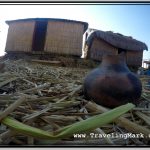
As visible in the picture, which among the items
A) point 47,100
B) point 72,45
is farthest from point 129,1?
point 72,45

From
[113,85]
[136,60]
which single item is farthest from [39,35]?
[113,85]

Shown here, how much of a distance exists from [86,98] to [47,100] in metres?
0.25

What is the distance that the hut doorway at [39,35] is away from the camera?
21.4 ft

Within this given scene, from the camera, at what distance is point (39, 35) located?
7633mm

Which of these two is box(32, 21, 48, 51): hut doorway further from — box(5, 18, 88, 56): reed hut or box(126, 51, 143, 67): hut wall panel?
box(126, 51, 143, 67): hut wall panel

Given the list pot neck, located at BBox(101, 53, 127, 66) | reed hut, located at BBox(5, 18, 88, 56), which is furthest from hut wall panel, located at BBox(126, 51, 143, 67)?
reed hut, located at BBox(5, 18, 88, 56)

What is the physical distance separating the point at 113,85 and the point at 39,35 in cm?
634

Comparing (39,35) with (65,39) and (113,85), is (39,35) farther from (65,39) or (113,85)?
(113,85)

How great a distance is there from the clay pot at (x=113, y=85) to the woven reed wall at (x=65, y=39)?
4.02 metres

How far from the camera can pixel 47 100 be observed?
5.35 feet

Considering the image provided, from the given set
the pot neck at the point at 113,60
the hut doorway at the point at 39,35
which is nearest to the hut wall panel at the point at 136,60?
the pot neck at the point at 113,60

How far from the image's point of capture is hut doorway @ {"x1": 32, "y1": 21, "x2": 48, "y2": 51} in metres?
6.52

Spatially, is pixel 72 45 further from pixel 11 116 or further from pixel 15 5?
pixel 11 116

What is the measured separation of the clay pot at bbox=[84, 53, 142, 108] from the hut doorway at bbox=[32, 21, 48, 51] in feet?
15.3
